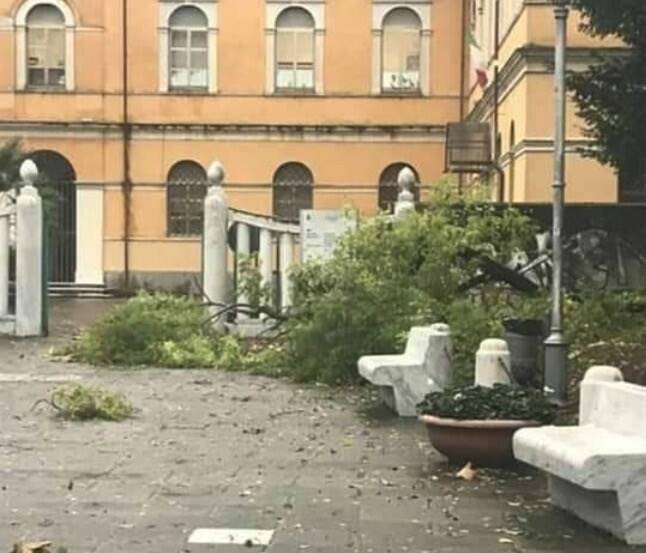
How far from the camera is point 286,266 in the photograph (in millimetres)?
19484

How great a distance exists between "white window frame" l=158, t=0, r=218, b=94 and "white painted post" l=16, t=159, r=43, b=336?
2228 cm

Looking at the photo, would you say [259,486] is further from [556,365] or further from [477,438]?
[556,365]

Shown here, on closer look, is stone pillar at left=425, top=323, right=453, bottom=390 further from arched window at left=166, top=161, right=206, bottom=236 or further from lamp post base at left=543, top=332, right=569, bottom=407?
arched window at left=166, top=161, right=206, bottom=236

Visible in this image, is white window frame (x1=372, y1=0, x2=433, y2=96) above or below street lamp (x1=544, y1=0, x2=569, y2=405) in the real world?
above

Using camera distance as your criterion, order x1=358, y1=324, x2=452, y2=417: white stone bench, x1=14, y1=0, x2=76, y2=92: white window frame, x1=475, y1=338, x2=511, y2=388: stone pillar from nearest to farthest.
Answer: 1. x1=475, y1=338, x2=511, y2=388: stone pillar
2. x1=358, y1=324, x2=452, y2=417: white stone bench
3. x1=14, y1=0, x2=76, y2=92: white window frame

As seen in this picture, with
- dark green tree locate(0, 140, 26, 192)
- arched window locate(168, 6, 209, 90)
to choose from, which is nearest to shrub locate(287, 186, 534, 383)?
dark green tree locate(0, 140, 26, 192)

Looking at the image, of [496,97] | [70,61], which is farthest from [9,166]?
[496,97]

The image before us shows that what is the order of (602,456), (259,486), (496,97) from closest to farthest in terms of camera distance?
(602,456) → (259,486) → (496,97)

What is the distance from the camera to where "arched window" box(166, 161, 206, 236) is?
42.1 meters

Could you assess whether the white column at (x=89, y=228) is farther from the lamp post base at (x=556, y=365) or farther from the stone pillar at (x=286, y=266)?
the lamp post base at (x=556, y=365)

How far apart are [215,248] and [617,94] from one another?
8.06 meters

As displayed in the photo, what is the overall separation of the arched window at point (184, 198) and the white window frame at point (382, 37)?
237 inches

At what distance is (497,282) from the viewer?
606 inches

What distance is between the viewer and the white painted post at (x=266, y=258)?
1947 cm
